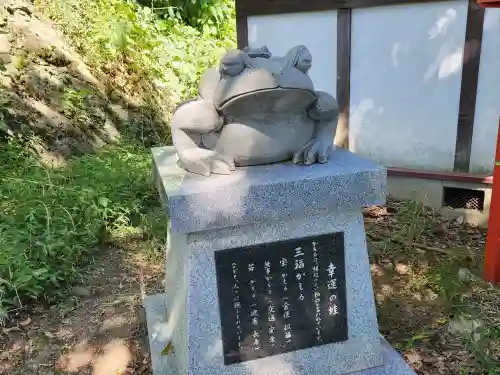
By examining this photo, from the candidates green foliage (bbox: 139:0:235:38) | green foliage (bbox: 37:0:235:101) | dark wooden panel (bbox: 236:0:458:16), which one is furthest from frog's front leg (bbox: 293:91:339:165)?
green foliage (bbox: 139:0:235:38)

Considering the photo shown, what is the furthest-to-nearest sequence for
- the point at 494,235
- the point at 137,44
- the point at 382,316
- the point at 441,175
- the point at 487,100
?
the point at 137,44
the point at 441,175
the point at 487,100
the point at 494,235
the point at 382,316

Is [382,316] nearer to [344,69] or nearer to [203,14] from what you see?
[344,69]

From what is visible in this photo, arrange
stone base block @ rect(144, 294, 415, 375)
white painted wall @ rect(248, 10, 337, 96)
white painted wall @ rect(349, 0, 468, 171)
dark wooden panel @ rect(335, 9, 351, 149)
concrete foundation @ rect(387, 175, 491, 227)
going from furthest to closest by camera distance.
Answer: white painted wall @ rect(248, 10, 337, 96), dark wooden panel @ rect(335, 9, 351, 149), concrete foundation @ rect(387, 175, 491, 227), white painted wall @ rect(349, 0, 468, 171), stone base block @ rect(144, 294, 415, 375)

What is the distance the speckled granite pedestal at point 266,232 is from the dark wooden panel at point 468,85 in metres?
2.61

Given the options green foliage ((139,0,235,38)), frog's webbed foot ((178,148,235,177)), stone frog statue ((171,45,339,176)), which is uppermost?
green foliage ((139,0,235,38))

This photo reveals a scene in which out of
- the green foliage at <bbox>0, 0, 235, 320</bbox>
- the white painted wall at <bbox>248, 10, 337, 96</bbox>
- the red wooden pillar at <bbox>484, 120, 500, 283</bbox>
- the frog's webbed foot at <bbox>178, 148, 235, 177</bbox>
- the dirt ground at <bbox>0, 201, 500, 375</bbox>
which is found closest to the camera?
the frog's webbed foot at <bbox>178, 148, 235, 177</bbox>

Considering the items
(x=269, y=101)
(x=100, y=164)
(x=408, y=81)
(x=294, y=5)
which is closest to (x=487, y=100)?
(x=408, y=81)

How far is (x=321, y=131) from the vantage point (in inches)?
98.6

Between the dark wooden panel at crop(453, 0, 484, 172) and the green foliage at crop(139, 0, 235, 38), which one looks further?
the green foliage at crop(139, 0, 235, 38)

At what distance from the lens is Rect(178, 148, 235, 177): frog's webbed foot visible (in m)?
2.33

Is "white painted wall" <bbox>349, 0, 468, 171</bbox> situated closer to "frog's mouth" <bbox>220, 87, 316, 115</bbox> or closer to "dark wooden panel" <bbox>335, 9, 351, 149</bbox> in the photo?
"dark wooden panel" <bbox>335, 9, 351, 149</bbox>

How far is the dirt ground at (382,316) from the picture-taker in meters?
2.97

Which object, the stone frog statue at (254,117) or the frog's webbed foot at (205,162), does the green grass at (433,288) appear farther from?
the frog's webbed foot at (205,162)

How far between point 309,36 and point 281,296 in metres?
3.59
